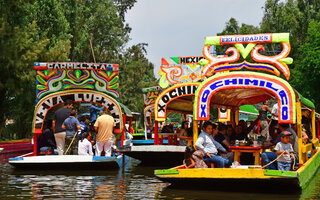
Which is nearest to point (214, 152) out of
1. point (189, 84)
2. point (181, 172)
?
point (181, 172)

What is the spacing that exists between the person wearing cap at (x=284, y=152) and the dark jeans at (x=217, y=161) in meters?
1.19

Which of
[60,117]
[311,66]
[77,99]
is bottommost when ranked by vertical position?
[60,117]

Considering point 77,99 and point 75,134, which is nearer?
point 75,134

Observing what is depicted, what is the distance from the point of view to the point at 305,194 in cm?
1129

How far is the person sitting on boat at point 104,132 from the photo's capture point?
16391mm

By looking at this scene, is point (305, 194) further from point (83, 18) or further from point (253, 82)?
point (83, 18)

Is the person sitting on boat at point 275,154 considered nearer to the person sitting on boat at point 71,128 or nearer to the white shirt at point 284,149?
the white shirt at point 284,149

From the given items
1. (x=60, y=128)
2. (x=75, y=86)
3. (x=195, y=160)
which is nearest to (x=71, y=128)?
(x=60, y=128)

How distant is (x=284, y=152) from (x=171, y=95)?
24.2 feet

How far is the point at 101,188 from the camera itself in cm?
1217

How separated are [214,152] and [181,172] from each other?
1085 millimetres

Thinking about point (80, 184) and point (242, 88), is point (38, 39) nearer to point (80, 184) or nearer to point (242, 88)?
point (80, 184)

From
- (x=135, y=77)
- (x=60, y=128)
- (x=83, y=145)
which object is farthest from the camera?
(x=135, y=77)

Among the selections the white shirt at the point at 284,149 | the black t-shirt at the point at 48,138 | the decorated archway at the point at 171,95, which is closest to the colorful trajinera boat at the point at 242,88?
the white shirt at the point at 284,149
